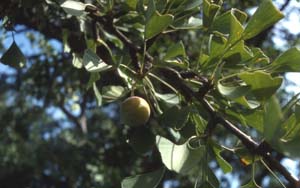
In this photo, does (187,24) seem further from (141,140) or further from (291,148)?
(291,148)

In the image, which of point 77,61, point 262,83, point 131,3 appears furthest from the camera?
point 77,61

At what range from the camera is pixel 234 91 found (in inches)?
59.0

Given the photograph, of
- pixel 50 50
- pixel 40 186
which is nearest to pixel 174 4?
pixel 50 50

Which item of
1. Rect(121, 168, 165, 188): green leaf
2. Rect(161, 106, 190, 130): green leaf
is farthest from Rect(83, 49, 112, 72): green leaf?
Rect(121, 168, 165, 188): green leaf

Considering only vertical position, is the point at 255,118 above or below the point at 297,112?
below

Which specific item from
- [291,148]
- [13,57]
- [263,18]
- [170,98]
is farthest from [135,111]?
[13,57]

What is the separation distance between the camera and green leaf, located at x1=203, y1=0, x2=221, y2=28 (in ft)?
5.78

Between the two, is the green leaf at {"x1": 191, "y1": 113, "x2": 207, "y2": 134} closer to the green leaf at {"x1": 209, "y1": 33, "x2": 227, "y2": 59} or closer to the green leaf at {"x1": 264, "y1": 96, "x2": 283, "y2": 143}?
the green leaf at {"x1": 209, "y1": 33, "x2": 227, "y2": 59}

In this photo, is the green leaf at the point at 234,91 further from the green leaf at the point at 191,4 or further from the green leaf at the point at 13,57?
the green leaf at the point at 13,57

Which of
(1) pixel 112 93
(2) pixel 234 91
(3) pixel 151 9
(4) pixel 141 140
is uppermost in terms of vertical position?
(3) pixel 151 9

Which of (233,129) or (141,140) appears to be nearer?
(233,129)

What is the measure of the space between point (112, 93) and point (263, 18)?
22.1 inches

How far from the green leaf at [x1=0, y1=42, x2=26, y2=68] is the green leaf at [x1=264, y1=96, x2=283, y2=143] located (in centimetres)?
128

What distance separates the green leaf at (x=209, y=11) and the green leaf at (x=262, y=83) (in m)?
0.36
